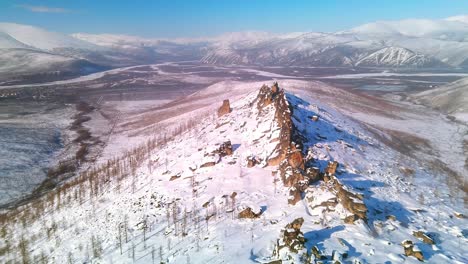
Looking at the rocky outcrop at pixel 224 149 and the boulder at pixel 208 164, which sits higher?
the rocky outcrop at pixel 224 149

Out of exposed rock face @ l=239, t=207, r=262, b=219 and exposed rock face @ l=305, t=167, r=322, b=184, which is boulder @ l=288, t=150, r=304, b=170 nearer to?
exposed rock face @ l=305, t=167, r=322, b=184

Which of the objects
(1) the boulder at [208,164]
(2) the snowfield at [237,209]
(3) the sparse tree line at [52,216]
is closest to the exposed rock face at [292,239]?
(2) the snowfield at [237,209]

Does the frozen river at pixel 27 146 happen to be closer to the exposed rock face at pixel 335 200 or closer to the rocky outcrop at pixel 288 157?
the rocky outcrop at pixel 288 157

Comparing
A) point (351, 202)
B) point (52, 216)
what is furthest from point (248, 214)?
point (52, 216)

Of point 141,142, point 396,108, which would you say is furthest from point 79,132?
point 396,108

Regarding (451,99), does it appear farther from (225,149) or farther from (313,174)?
(313,174)

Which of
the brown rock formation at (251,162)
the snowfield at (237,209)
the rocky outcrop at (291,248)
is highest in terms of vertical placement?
the brown rock formation at (251,162)

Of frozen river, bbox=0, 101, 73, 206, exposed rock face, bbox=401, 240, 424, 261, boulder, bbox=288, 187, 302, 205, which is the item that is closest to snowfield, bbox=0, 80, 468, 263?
exposed rock face, bbox=401, 240, 424, 261

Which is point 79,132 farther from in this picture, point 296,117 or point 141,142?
point 296,117
